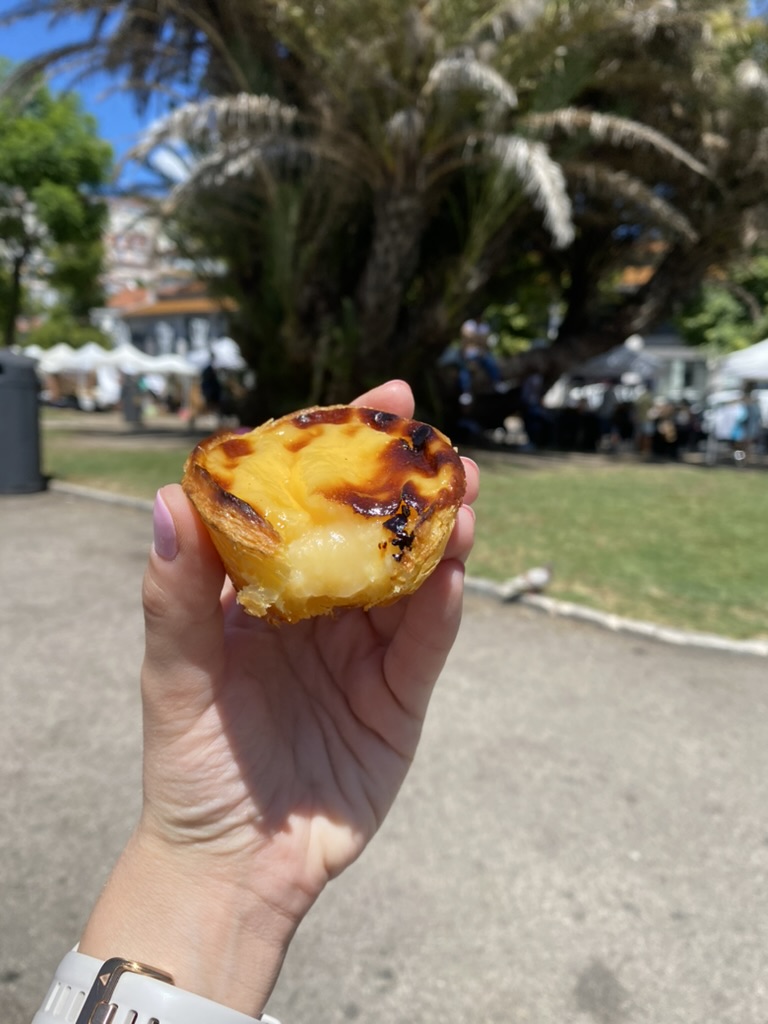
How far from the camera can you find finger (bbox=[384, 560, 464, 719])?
1530 mm

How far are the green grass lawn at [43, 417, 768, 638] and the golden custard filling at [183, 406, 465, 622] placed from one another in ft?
17.7

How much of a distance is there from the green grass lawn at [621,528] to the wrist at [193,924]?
546 cm

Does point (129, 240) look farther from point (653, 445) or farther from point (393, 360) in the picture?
point (653, 445)

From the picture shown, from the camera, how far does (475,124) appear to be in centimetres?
1370

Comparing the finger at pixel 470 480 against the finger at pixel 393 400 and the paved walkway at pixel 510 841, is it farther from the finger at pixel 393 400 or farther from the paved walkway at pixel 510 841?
the paved walkway at pixel 510 841

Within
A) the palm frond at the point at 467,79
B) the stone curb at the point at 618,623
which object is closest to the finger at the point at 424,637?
the stone curb at the point at 618,623

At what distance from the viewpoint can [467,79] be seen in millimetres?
11953

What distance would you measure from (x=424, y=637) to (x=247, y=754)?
0.42m

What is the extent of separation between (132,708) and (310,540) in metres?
3.71

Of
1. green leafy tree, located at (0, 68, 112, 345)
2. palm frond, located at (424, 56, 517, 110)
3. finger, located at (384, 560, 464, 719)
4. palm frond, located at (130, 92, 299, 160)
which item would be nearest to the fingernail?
finger, located at (384, 560, 464, 719)

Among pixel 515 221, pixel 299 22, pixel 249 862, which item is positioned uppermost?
pixel 299 22

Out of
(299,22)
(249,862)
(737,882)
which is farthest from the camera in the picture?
(299,22)

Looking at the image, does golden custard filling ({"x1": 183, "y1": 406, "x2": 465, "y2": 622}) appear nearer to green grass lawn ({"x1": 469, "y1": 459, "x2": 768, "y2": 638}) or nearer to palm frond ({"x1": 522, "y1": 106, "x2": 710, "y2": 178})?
green grass lawn ({"x1": 469, "y1": 459, "x2": 768, "y2": 638})

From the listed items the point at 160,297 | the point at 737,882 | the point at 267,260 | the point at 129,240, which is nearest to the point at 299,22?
the point at 267,260
